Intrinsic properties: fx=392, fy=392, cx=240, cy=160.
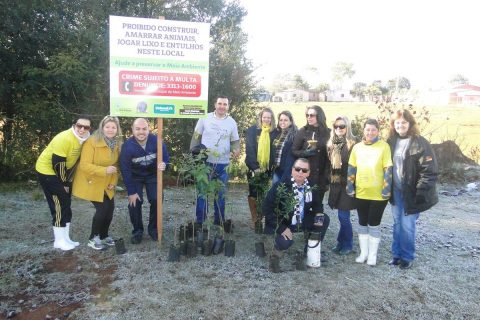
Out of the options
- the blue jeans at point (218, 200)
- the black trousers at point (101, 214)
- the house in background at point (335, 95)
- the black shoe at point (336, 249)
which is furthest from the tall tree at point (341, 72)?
the black trousers at point (101, 214)

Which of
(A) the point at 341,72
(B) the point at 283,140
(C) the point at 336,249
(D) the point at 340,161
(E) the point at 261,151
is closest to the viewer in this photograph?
(D) the point at 340,161

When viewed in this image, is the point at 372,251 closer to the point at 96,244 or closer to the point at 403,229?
the point at 403,229

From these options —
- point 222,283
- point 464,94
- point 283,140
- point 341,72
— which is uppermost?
point 341,72

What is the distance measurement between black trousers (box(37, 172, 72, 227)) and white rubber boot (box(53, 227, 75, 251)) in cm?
8

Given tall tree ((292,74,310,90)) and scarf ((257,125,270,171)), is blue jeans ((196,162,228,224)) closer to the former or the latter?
scarf ((257,125,270,171))

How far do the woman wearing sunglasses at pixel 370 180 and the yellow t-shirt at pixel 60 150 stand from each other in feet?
10.9

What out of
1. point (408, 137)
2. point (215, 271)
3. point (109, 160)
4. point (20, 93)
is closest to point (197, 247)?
point (215, 271)

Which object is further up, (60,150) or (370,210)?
(60,150)

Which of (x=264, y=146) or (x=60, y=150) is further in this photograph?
(x=264, y=146)

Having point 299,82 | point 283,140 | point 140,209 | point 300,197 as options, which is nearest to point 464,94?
point 299,82

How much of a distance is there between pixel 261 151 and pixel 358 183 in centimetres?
149

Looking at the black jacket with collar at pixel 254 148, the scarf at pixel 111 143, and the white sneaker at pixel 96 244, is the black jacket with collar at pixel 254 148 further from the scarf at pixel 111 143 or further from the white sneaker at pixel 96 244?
the white sneaker at pixel 96 244

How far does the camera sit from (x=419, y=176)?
433 cm

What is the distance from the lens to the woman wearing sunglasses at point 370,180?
445 cm
